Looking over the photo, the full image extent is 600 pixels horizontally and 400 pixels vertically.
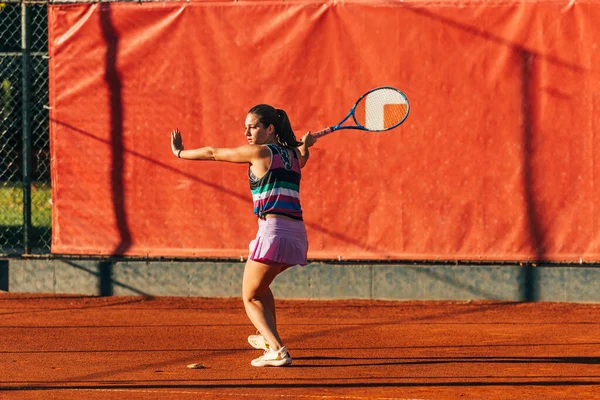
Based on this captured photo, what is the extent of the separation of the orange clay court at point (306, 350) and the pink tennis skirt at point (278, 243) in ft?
2.31

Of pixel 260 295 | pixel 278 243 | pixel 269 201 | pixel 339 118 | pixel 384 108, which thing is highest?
pixel 339 118

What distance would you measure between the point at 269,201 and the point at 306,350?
4.86 feet

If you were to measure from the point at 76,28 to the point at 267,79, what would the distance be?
1845 millimetres

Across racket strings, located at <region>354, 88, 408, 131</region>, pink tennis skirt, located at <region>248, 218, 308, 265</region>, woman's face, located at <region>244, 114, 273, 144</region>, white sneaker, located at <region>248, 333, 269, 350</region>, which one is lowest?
white sneaker, located at <region>248, 333, 269, 350</region>

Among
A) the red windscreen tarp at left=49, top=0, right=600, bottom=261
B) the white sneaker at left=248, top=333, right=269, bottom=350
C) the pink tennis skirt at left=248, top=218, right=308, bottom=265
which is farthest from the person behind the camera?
the red windscreen tarp at left=49, top=0, right=600, bottom=261

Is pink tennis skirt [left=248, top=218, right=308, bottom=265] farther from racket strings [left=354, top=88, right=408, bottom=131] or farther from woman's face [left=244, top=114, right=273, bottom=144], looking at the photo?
racket strings [left=354, top=88, right=408, bottom=131]

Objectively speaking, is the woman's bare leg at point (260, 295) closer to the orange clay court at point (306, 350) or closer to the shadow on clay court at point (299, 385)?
the orange clay court at point (306, 350)

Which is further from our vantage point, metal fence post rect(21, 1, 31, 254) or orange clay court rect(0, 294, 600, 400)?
metal fence post rect(21, 1, 31, 254)

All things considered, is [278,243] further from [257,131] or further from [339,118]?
[339,118]

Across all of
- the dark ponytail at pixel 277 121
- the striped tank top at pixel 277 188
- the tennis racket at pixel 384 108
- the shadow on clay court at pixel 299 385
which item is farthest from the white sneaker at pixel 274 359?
the tennis racket at pixel 384 108

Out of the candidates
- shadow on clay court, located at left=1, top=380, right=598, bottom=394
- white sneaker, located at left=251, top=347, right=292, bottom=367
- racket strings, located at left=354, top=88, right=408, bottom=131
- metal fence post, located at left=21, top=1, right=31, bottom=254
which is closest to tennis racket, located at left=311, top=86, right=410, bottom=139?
racket strings, located at left=354, top=88, right=408, bottom=131

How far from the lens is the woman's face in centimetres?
733

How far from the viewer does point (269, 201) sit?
7.27m

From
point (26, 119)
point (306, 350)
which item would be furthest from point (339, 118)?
point (26, 119)
